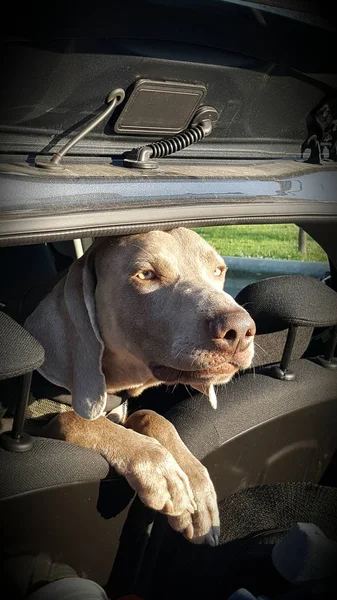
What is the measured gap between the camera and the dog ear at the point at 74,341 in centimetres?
271

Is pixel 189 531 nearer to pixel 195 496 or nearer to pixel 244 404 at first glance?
pixel 195 496

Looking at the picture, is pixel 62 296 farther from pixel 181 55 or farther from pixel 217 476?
pixel 181 55

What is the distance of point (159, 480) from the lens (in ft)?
7.89

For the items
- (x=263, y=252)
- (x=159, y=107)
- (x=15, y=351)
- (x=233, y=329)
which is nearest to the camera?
(x=15, y=351)

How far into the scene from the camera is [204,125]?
95.0 inches

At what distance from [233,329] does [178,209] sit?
0.38 metres

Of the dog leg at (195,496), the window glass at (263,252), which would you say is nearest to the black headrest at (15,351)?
the dog leg at (195,496)

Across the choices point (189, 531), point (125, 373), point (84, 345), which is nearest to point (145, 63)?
point (84, 345)

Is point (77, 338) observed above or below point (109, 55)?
below

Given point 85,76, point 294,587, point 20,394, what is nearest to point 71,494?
point 20,394

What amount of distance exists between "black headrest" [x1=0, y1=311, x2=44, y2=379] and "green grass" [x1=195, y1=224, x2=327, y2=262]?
666 cm

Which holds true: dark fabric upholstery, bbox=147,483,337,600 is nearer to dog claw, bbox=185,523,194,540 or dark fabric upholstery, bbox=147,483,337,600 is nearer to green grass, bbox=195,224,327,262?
dog claw, bbox=185,523,194,540

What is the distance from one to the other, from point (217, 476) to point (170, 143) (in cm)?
107

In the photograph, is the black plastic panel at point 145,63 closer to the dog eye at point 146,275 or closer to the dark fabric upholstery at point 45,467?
the dog eye at point 146,275
